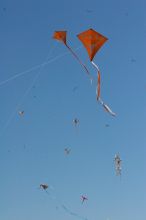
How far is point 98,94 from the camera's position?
38.0ft

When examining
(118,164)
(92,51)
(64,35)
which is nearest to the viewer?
(92,51)

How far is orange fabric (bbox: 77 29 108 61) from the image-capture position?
14469mm

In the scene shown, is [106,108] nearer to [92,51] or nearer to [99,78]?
[99,78]

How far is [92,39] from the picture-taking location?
14555 mm

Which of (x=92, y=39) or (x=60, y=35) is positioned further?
(x=60, y=35)

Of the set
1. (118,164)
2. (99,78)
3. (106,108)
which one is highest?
(118,164)

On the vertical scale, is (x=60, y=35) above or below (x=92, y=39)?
above

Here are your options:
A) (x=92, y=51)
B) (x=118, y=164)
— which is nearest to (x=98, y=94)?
(x=92, y=51)

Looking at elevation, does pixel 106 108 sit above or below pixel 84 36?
below

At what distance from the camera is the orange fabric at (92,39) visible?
14.5 m

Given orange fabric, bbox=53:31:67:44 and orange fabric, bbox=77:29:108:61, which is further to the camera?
orange fabric, bbox=53:31:67:44

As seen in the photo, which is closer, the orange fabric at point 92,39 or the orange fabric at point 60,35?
the orange fabric at point 92,39

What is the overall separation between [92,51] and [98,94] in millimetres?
3169

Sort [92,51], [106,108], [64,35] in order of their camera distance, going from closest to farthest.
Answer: [106,108], [92,51], [64,35]
